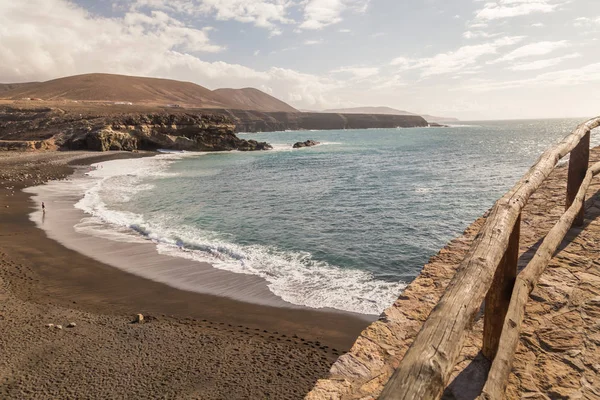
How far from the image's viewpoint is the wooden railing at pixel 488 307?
→ 155 cm

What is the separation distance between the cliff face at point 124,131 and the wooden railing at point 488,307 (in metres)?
64.2

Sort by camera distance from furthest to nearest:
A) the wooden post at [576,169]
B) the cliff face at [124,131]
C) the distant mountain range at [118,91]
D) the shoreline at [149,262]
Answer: the distant mountain range at [118,91], the cliff face at [124,131], the shoreline at [149,262], the wooden post at [576,169]

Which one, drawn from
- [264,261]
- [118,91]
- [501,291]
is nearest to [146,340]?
[264,261]

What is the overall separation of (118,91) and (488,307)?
531 feet

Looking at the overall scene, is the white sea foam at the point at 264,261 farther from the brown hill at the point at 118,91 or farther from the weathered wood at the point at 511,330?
the brown hill at the point at 118,91

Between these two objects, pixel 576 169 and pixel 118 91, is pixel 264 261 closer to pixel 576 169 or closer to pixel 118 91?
pixel 576 169

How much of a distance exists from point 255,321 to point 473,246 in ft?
25.4

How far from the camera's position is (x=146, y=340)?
804cm

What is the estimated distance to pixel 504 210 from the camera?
8.82ft

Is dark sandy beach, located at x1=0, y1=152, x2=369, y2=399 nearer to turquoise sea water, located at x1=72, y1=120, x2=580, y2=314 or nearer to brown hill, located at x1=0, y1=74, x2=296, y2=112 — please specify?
turquoise sea water, located at x1=72, y1=120, x2=580, y2=314

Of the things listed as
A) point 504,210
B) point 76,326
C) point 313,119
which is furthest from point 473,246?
point 313,119

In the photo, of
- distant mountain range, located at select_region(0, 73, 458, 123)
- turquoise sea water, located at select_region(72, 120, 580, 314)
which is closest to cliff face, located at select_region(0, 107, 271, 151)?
turquoise sea water, located at select_region(72, 120, 580, 314)

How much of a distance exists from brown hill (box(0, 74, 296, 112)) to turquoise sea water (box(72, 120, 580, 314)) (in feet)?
379

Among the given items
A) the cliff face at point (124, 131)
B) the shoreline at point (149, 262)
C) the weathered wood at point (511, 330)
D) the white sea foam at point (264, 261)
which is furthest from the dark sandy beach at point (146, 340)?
the cliff face at point (124, 131)
